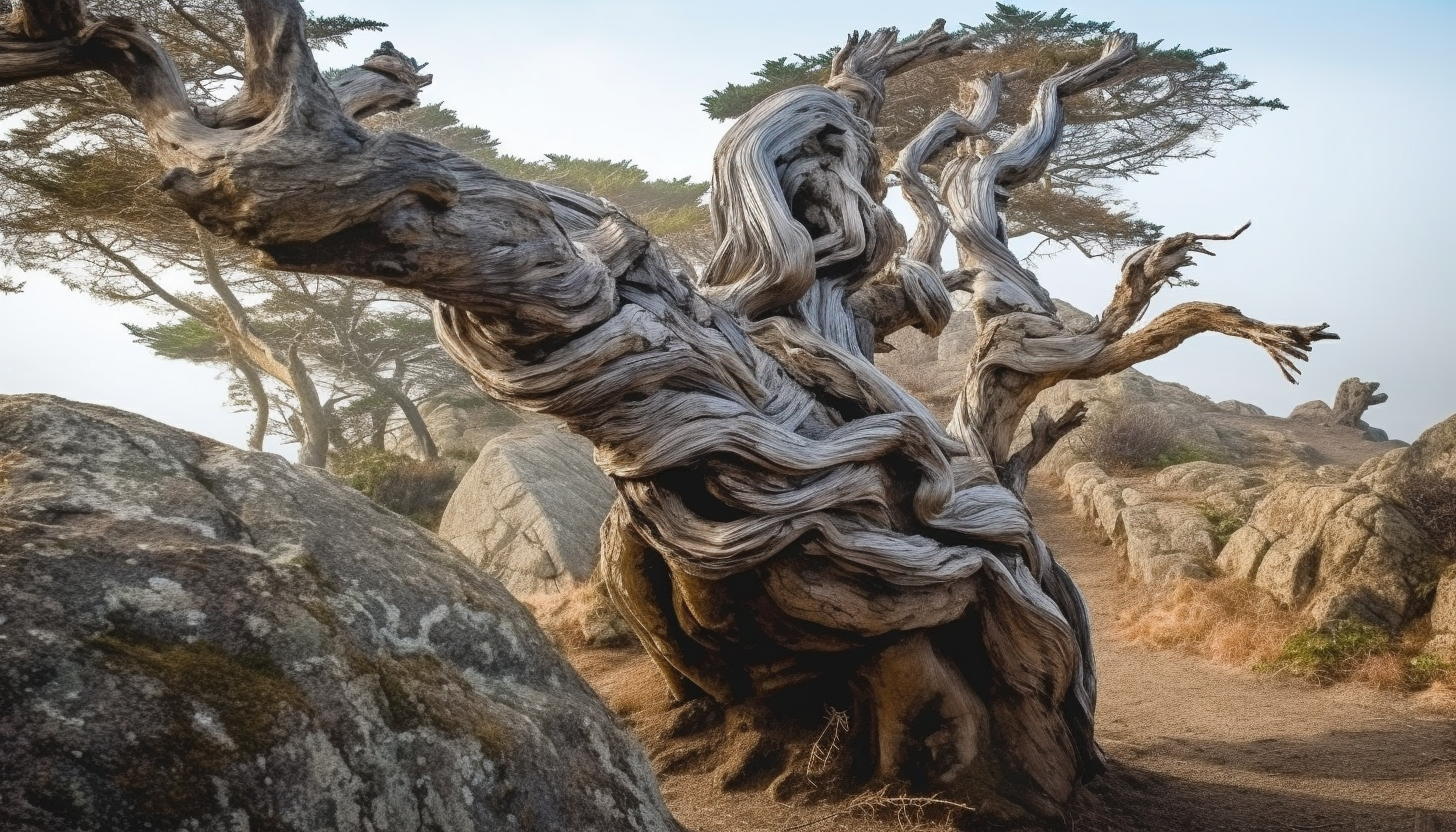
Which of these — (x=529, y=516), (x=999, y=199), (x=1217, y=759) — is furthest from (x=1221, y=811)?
(x=529, y=516)

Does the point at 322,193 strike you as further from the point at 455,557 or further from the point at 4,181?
the point at 4,181

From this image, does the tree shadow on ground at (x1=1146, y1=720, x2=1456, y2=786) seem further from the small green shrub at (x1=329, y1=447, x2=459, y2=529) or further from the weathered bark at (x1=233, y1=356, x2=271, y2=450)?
the weathered bark at (x1=233, y1=356, x2=271, y2=450)

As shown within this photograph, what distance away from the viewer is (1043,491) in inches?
577

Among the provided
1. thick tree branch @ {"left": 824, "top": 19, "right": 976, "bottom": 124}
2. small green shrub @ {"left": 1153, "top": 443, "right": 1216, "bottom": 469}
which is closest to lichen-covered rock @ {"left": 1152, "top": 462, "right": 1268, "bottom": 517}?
small green shrub @ {"left": 1153, "top": 443, "right": 1216, "bottom": 469}

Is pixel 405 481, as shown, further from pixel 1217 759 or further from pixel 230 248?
pixel 1217 759

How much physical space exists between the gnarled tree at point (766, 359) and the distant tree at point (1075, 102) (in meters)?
7.55

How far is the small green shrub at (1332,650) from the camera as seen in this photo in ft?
26.2

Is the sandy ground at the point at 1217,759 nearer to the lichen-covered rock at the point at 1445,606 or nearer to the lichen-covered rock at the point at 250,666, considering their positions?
the lichen-covered rock at the point at 1445,606

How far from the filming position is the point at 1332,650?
809 cm

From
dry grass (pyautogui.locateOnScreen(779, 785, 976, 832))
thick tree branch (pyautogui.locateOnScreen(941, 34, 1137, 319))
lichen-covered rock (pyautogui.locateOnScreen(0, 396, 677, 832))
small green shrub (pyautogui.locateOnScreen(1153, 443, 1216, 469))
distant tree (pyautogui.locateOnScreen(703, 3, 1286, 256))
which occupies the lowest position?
dry grass (pyautogui.locateOnScreen(779, 785, 976, 832))

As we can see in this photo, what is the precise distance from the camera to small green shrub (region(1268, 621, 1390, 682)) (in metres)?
7.97

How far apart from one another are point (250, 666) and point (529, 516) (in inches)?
382

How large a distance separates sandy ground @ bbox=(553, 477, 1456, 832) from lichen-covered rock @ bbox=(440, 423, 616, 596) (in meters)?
2.93

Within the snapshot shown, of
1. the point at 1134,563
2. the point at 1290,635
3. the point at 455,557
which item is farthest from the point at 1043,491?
the point at 455,557
